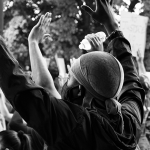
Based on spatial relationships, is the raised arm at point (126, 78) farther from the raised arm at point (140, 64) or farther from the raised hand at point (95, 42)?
the raised arm at point (140, 64)

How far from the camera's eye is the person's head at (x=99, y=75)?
148 cm

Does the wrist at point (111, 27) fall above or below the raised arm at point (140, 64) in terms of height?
above

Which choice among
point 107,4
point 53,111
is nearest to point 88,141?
point 53,111

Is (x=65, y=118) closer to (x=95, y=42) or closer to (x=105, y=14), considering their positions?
(x=95, y=42)

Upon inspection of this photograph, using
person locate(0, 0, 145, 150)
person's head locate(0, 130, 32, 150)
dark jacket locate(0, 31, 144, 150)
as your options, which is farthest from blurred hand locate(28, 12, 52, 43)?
person's head locate(0, 130, 32, 150)

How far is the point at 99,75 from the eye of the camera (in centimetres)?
148

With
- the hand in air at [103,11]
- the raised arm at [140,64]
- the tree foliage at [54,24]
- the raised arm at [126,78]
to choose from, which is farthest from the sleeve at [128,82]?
the tree foliage at [54,24]

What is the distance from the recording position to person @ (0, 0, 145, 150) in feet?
4.16

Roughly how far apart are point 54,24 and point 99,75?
402 inches

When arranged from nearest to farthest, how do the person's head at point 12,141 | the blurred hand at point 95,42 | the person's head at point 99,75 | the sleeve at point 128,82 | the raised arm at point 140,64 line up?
the person's head at point 99,75
the sleeve at point 128,82
the blurred hand at point 95,42
the person's head at point 12,141
the raised arm at point 140,64

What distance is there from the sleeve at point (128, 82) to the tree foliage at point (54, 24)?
9.07m

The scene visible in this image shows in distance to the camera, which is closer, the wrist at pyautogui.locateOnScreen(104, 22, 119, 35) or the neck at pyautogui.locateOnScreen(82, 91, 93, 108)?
the neck at pyautogui.locateOnScreen(82, 91, 93, 108)

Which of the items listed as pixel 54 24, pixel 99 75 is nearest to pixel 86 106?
pixel 99 75

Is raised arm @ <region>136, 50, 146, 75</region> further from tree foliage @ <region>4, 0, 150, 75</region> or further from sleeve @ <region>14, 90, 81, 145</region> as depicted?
tree foliage @ <region>4, 0, 150, 75</region>
